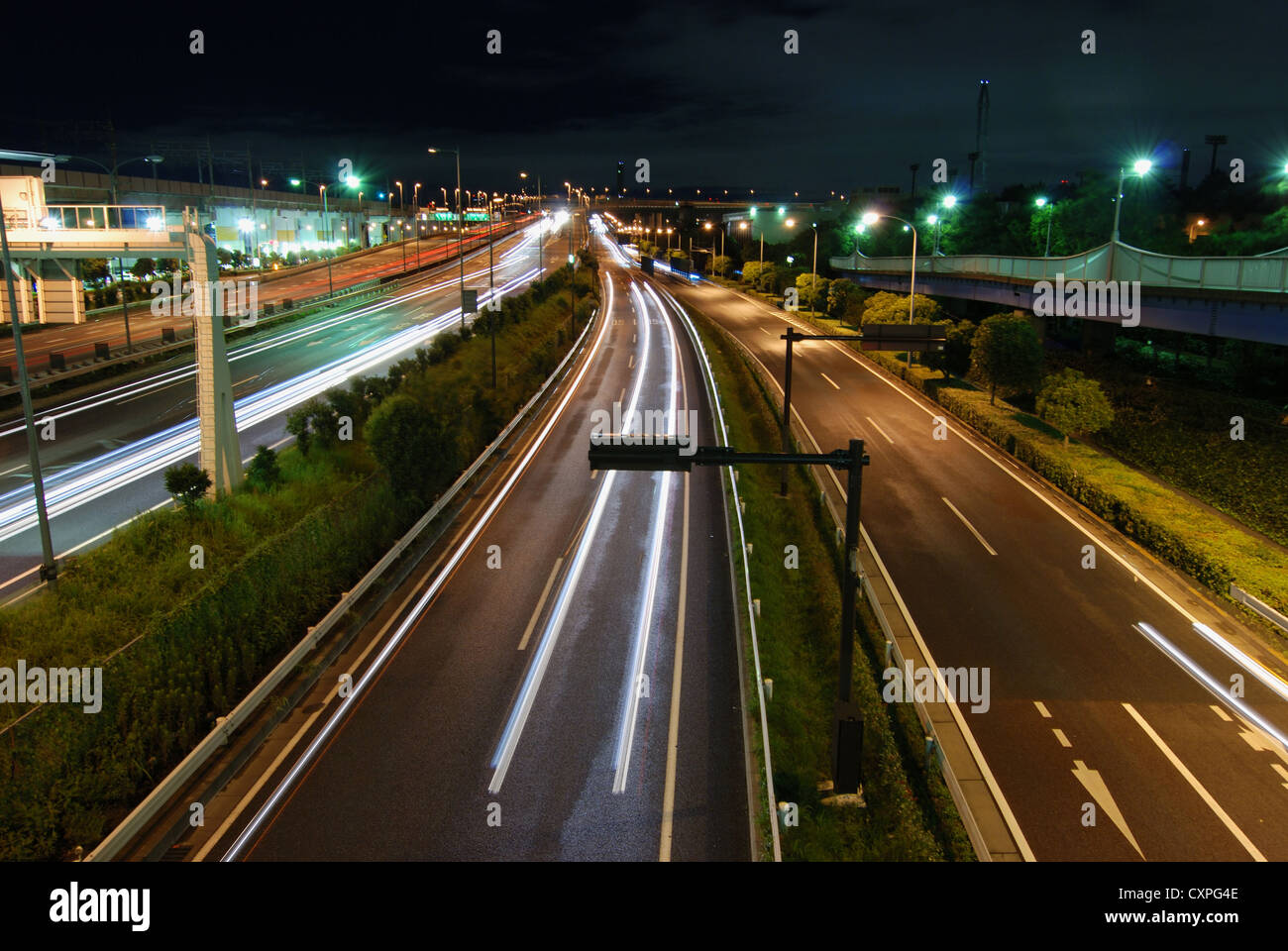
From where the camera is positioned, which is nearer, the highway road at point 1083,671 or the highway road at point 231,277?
the highway road at point 1083,671

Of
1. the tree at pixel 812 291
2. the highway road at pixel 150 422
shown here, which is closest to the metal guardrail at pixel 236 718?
the highway road at pixel 150 422

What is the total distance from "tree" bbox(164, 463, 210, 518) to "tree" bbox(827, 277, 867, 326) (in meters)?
49.7

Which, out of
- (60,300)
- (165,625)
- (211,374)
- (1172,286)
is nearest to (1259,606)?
(1172,286)

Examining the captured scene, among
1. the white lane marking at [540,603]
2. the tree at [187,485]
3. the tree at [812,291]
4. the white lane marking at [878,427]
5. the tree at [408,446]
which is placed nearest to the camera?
the white lane marking at [540,603]

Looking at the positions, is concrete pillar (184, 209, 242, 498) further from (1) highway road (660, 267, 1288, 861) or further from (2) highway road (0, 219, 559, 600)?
(1) highway road (660, 267, 1288, 861)

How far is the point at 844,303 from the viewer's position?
61531 millimetres

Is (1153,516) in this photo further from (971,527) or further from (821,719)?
(821,719)

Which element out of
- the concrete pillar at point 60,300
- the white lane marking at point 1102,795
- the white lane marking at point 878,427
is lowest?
the white lane marking at point 1102,795

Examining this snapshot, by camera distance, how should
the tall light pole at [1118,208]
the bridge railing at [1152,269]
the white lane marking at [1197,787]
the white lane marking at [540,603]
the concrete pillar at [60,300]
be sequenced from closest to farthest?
the white lane marking at [1197,787] → the white lane marking at [540,603] → the concrete pillar at [60,300] → the bridge railing at [1152,269] → the tall light pole at [1118,208]

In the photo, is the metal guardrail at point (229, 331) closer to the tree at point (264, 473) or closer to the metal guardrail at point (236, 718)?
the tree at point (264, 473)

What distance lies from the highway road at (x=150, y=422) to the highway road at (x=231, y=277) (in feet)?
17.0

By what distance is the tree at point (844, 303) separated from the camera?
61.5 metres

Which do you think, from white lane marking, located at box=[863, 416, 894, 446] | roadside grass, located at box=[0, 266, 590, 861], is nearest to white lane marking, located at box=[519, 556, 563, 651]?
roadside grass, located at box=[0, 266, 590, 861]

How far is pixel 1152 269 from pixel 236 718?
34754 millimetres
